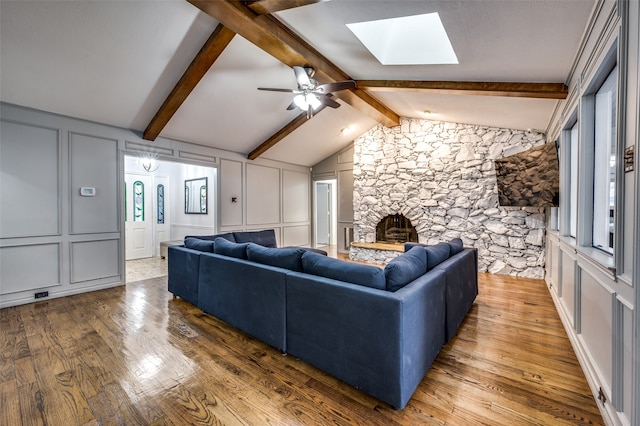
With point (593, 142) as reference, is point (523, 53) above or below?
above

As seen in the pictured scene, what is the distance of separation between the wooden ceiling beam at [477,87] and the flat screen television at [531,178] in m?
0.61

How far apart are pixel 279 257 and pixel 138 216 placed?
6035mm

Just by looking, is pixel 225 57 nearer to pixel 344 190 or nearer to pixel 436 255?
pixel 436 255

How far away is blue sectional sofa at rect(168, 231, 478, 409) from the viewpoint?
1644mm

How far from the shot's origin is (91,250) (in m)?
4.11

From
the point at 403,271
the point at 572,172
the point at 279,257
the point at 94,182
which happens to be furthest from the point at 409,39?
the point at 94,182

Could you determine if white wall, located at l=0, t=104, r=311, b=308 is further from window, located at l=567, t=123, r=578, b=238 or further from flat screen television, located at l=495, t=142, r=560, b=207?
window, located at l=567, t=123, r=578, b=238

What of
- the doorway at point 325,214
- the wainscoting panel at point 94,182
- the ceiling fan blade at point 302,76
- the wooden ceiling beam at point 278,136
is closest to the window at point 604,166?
the ceiling fan blade at point 302,76

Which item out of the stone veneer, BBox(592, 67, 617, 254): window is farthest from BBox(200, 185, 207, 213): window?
BBox(592, 67, 617, 254): window

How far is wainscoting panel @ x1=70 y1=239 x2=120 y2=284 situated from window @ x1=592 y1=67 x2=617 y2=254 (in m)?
5.81

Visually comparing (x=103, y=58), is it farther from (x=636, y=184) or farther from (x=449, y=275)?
(x=636, y=184)

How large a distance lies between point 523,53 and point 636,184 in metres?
1.84

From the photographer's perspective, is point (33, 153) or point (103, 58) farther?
point (33, 153)

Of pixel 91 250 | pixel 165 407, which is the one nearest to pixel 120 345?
pixel 165 407
